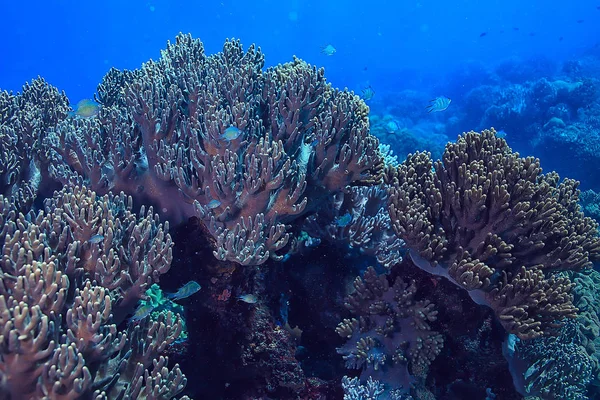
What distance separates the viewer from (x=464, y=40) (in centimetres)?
9869

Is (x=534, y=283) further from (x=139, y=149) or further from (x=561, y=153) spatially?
(x=561, y=153)

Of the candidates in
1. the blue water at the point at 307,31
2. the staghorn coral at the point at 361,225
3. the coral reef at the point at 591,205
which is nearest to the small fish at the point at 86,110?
the staghorn coral at the point at 361,225

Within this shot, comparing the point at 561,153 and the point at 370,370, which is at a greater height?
the point at 561,153

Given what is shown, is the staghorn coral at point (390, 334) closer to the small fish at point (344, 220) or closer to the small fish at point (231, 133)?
the small fish at point (344, 220)

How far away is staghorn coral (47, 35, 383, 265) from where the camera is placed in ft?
12.1

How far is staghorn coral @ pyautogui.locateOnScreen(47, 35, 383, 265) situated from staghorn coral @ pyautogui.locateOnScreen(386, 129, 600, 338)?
80 cm

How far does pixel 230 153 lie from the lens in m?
3.72

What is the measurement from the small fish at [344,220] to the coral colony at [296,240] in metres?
0.03

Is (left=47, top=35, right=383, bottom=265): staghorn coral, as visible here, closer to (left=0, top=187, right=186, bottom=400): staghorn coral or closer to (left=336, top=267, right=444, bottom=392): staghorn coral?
(left=0, top=187, right=186, bottom=400): staghorn coral

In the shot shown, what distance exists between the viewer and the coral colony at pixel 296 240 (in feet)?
11.3

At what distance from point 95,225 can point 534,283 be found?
3.95m

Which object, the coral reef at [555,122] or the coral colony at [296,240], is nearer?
the coral colony at [296,240]

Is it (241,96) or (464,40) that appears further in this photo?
(464,40)

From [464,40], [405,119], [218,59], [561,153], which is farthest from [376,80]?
[218,59]
